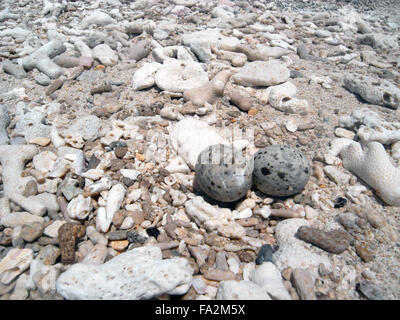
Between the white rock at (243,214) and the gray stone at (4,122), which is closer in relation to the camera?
the white rock at (243,214)

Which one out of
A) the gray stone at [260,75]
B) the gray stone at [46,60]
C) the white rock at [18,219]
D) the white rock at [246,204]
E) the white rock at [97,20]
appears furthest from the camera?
the white rock at [97,20]

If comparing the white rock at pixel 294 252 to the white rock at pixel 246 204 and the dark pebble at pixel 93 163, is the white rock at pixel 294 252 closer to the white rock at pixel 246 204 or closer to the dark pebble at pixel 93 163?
the white rock at pixel 246 204

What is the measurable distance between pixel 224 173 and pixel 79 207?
1.46 meters

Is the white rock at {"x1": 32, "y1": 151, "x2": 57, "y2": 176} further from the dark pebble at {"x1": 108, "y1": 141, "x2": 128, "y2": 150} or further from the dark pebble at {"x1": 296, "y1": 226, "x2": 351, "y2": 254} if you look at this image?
the dark pebble at {"x1": 296, "y1": 226, "x2": 351, "y2": 254}

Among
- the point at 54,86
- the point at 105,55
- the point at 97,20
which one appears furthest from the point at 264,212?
the point at 97,20

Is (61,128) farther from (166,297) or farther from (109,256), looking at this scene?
(166,297)

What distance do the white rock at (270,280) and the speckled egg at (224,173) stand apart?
70 cm

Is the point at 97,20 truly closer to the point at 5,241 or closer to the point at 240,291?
the point at 5,241

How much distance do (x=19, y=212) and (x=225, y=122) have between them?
2.64 metres

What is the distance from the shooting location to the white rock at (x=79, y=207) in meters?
2.69

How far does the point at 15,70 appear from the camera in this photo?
4781mm

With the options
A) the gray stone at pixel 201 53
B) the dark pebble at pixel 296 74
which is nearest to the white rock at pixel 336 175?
the dark pebble at pixel 296 74

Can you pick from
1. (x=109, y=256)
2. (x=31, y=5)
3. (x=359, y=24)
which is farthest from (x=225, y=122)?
(x=31, y=5)

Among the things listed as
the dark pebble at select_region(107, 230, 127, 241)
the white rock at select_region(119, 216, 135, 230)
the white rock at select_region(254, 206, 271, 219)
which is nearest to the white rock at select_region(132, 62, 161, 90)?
the white rock at select_region(119, 216, 135, 230)
